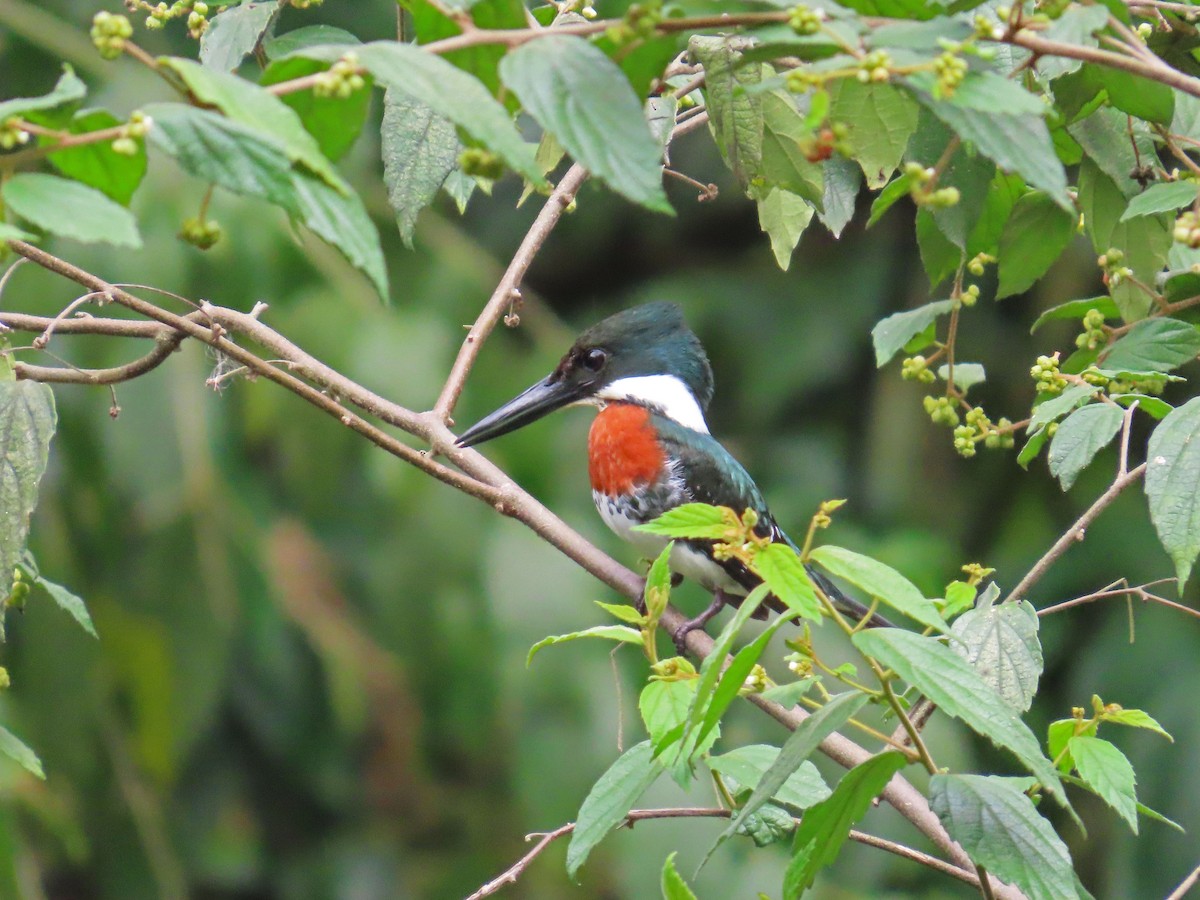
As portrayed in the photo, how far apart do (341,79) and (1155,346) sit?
90cm

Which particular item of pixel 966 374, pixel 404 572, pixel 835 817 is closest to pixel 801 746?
pixel 835 817

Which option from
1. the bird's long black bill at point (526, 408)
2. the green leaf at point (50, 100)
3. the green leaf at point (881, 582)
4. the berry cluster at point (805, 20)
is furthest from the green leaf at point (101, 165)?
the bird's long black bill at point (526, 408)

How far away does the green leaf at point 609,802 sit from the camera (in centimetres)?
116

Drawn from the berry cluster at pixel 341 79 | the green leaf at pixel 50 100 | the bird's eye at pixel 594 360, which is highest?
the green leaf at pixel 50 100

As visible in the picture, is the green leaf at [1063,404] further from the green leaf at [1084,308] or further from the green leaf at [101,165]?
the green leaf at [101,165]

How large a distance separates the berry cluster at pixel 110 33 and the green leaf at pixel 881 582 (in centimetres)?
58

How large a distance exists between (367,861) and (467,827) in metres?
0.39

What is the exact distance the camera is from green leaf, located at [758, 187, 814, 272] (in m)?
1.59

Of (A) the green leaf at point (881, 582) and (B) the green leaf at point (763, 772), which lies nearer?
(A) the green leaf at point (881, 582)

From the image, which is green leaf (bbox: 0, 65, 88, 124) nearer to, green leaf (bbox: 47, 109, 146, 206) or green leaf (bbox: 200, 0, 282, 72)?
green leaf (bbox: 47, 109, 146, 206)

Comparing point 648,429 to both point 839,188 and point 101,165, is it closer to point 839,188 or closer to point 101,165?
point 839,188

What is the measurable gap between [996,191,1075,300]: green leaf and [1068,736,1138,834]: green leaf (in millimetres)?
556

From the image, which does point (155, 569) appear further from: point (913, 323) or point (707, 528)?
point (707, 528)

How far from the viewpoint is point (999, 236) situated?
1.51m
